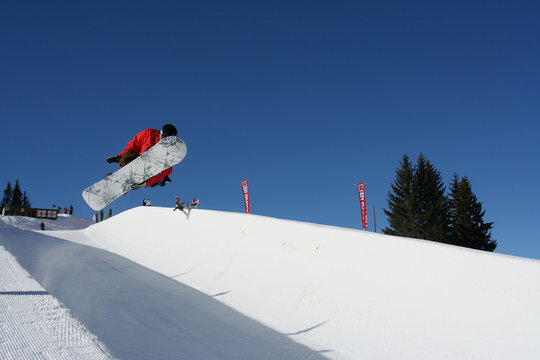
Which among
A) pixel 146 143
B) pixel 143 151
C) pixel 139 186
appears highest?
pixel 146 143

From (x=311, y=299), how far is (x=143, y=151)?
14.6 ft

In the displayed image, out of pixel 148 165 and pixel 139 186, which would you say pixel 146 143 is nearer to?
pixel 148 165

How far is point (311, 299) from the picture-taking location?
19.4ft

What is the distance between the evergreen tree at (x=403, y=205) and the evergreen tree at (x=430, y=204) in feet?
1.48

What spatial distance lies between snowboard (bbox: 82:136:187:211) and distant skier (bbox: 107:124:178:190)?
0.39 ft

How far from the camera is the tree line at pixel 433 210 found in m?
27.2

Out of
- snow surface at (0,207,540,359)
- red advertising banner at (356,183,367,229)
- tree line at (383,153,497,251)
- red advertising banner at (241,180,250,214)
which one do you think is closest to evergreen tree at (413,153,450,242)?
tree line at (383,153,497,251)

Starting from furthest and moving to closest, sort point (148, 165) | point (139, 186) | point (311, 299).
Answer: point (139, 186), point (148, 165), point (311, 299)

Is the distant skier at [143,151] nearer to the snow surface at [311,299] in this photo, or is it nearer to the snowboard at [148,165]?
the snowboard at [148,165]

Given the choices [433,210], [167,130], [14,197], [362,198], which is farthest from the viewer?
[14,197]

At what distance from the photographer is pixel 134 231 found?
46.1ft

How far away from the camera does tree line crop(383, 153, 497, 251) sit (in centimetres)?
2722

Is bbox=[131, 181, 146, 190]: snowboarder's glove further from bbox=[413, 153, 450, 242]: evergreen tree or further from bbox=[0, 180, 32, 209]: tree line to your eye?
bbox=[0, 180, 32, 209]: tree line

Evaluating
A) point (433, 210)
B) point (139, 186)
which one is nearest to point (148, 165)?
point (139, 186)
